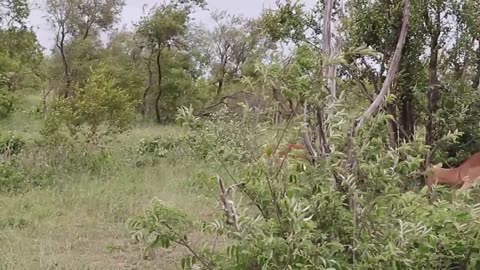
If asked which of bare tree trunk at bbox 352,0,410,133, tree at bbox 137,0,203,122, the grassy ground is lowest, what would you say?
the grassy ground

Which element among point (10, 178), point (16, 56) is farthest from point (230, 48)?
point (10, 178)

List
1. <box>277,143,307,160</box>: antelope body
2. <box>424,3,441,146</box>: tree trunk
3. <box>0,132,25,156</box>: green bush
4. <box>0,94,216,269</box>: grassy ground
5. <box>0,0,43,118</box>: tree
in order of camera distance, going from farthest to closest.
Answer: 1. <box>0,0,43,118</box>: tree
2. <box>0,132,25,156</box>: green bush
3. <box>424,3,441,146</box>: tree trunk
4. <box>0,94,216,269</box>: grassy ground
5. <box>277,143,307,160</box>: antelope body

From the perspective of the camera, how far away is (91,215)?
17.1 feet

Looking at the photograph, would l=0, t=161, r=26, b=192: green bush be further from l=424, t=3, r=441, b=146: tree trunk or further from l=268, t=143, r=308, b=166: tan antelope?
l=268, t=143, r=308, b=166: tan antelope

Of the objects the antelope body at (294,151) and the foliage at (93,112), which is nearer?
the antelope body at (294,151)

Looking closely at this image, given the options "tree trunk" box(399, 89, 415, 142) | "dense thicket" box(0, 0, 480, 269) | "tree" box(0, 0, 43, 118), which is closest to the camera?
"dense thicket" box(0, 0, 480, 269)

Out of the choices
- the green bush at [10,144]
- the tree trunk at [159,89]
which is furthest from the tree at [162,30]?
the green bush at [10,144]

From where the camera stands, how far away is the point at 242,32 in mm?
17125

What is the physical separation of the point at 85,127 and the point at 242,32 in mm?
10049

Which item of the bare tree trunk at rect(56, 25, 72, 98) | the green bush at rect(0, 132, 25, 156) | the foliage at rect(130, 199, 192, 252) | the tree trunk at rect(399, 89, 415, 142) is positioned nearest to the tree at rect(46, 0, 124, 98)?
the bare tree trunk at rect(56, 25, 72, 98)

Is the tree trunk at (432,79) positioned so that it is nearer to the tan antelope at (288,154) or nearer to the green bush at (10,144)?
the tan antelope at (288,154)

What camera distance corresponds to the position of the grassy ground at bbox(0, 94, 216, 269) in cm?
394

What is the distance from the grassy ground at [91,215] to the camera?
394 centimetres

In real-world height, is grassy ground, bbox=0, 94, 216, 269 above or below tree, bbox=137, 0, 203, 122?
below
